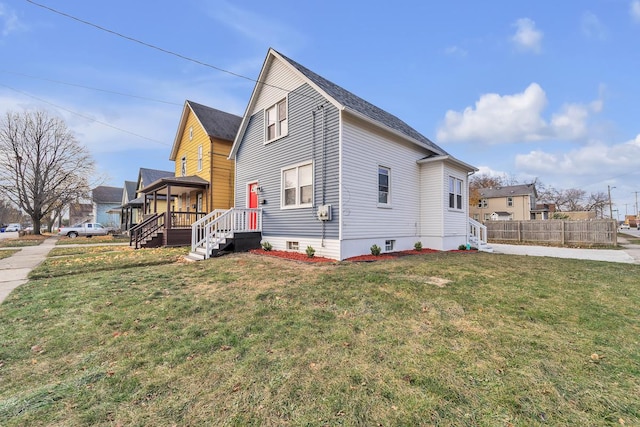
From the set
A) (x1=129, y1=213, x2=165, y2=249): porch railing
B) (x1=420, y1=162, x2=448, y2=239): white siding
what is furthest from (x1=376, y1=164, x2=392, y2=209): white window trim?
(x1=129, y1=213, x2=165, y2=249): porch railing

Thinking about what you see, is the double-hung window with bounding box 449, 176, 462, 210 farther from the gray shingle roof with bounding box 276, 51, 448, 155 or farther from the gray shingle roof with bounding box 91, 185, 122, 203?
the gray shingle roof with bounding box 91, 185, 122, 203

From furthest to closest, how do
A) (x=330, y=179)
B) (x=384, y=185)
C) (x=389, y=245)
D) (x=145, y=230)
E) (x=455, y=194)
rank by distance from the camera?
1. (x=145, y=230)
2. (x=455, y=194)
3. (x=389, y=245)
4. (x=384, y=185)
5. (x=330, y=179)

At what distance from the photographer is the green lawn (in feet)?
7.26

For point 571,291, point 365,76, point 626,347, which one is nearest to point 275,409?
point 626,347

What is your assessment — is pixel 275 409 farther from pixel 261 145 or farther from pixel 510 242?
pixel 510 242

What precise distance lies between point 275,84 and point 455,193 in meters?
9.20

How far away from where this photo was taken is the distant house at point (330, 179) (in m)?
9.22

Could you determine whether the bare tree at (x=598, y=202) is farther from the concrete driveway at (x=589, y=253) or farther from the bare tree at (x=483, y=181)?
the concrete driveway at (x=589, y=253)

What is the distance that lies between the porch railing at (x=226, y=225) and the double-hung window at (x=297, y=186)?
171 cm

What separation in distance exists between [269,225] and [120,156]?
16.0 meters

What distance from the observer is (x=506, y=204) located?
43062 millimetres

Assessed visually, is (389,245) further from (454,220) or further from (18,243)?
(18,243)

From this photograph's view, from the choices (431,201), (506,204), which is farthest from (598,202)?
(431,201)

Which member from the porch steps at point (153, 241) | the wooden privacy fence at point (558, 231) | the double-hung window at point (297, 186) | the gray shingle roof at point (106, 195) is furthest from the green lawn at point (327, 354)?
the gray shingle roof at point (106, 195)
